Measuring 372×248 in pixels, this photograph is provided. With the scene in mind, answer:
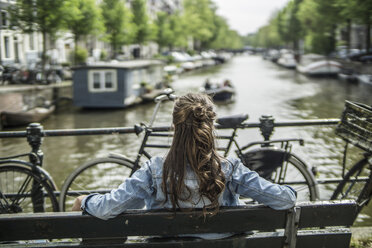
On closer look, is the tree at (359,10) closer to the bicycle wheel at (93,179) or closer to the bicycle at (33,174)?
the bicycle wheel at (93,179)

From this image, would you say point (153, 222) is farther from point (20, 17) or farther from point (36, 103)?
point (20, 17)

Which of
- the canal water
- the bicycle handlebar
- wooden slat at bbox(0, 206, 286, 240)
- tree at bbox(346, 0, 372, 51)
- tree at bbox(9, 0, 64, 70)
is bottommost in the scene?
the canal water

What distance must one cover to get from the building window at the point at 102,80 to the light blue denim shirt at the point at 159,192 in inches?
707

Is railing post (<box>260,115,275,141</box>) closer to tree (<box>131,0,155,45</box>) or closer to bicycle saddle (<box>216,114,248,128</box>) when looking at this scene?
bicycle saddle (<box>216,114,248,128</box>)

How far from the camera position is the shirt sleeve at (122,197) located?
2.26 m

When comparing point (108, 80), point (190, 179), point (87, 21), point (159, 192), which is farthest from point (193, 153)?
point (87, 21)

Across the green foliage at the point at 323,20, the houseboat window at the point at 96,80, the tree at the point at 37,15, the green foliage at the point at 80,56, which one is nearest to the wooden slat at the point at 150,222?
the houseboat window at the point at 96,80

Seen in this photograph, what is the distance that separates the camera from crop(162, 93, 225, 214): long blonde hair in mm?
2205

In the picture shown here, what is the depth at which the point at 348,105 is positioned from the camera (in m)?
4.17

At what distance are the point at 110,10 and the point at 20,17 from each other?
58.1 feet

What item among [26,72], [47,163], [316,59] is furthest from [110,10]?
[47,163]

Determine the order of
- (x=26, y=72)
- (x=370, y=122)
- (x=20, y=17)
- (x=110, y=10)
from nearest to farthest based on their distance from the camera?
(x=370, y=122)
(x=20, y=17)
(x=26, y=72)
(x=110, y=10)

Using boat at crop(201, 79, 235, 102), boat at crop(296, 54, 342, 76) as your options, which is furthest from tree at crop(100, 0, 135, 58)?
boat at crop(296, 54, 342, 76)

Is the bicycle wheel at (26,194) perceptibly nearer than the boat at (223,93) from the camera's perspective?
Yes
